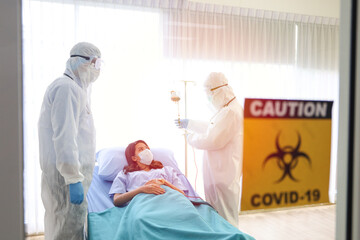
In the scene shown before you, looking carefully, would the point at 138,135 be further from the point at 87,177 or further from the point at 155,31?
the point at 155,31

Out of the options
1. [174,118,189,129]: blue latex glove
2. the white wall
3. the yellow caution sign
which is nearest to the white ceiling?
the yellow caution sign

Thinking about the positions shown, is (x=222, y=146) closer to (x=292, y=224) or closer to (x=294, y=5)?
(x=292, y=224)

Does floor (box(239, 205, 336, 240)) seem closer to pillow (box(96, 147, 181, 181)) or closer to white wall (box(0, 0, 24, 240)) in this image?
pillow (box(96, 147, 181, 181))

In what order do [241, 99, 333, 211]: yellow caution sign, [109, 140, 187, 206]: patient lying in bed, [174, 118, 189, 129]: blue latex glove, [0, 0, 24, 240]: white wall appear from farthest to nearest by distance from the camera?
[109, 140, 187, 206]: patient lying in bed < [174, 118, 189, 129]: blue latex glove < [241, 99, 333, 211]: yellow caution sign < [0, 0, 24, 240]: white wall

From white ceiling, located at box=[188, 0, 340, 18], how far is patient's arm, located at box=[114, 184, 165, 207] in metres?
1.06

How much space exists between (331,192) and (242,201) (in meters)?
0.24

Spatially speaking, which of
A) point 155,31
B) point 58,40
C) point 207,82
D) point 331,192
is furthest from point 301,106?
point 58,40

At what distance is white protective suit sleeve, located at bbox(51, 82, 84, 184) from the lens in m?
0.92

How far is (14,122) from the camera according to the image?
57cm

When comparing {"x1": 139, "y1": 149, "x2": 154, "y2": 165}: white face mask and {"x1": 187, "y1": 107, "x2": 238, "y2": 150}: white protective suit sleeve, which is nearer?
{"x1": 187, "y1": 107, "x2": 238, "y2": 150}: white protective suit sleeve

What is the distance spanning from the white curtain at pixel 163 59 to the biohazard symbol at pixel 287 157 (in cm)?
9

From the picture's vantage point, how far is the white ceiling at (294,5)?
0.76m

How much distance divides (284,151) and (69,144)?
68 centimetres

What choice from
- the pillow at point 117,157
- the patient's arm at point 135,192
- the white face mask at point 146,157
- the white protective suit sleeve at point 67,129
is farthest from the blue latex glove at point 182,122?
the patient's arm at point 135,192
